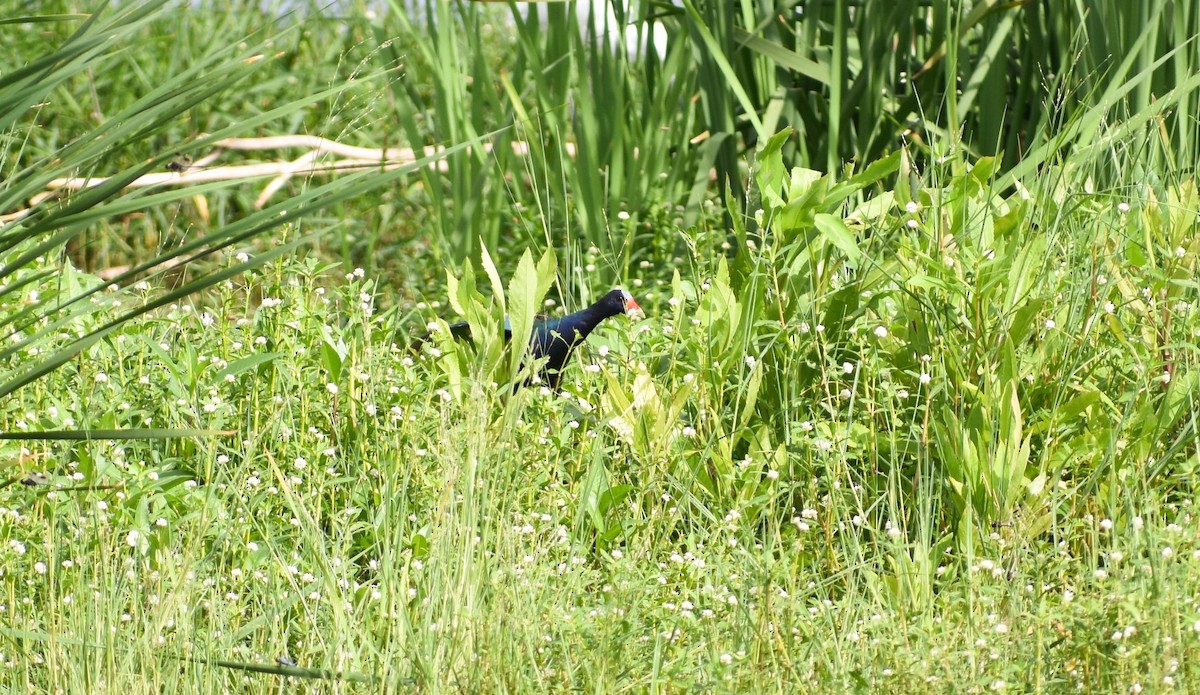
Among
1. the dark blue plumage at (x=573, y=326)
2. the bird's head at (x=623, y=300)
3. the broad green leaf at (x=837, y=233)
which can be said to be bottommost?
the dark blue plumage at (x=573, y=326)

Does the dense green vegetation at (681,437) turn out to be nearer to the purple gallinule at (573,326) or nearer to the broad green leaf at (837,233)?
the broad green leaf at (837,233)

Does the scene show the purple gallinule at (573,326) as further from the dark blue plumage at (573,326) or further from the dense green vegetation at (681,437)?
the dense green vegetation at (681,437)

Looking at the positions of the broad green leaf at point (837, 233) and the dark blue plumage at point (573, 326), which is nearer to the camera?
the broad green leaf at point (837, 233)

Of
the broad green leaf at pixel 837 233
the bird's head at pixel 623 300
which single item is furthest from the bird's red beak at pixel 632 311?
the broad green leaf at pixel 837 233

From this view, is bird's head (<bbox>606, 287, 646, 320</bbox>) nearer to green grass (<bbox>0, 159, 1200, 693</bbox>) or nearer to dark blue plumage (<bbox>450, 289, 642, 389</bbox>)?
dark blue plumage (<bbox>450, 289, 642, 389</bbox>)

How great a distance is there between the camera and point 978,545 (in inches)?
101

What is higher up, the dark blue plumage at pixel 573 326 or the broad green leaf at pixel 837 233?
the broad green leaf at pixel 837 233

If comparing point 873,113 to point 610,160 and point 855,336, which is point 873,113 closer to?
point 610,160

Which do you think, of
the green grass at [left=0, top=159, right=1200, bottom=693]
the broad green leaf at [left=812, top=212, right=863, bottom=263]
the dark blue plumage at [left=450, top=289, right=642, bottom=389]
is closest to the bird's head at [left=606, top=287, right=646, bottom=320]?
the dark blue plumage at [left=450, top=289, right=642, bottom=389]

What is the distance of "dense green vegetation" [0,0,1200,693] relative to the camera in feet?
6.42

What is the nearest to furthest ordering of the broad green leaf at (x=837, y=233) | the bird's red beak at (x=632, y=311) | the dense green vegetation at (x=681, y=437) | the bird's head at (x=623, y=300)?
the dense green vegetation at (x=681, y=437)
the broad green leaf at (x=837, y=233)
the bird's red beak at (x=632, y=311)
the bird's head at (x=623, y=300)

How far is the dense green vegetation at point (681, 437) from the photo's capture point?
6.42 ft

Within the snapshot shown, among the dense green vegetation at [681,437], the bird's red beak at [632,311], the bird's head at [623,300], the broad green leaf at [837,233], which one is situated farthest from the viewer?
the bird's head at [623,300]

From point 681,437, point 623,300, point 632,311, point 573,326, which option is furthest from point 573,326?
point 681,437
